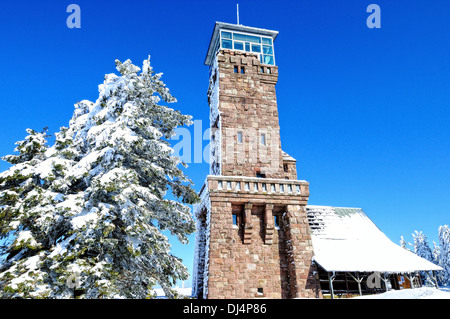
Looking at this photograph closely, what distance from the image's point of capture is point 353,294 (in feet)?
63.2

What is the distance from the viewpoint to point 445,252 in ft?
164

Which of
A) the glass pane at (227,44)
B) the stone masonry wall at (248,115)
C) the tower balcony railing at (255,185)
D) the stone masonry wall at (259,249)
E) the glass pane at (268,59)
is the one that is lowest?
the stone masonry wall at (259,249)

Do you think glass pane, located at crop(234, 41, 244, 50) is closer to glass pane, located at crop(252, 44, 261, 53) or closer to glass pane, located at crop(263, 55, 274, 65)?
glass pane, located at crop(252, 44, 261, 53)

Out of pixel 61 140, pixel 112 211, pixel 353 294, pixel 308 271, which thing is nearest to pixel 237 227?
pixel 308 271

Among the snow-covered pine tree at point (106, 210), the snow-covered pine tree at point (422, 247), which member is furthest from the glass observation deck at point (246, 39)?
the snow-covered pine tree at point (422, 247)

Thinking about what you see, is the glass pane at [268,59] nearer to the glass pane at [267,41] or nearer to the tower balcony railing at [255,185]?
the glass pane at [267,41]

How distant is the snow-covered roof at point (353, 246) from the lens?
1884 centimetres

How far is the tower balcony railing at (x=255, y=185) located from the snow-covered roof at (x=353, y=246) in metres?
3.80

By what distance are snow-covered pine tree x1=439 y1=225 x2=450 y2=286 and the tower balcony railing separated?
43.4m

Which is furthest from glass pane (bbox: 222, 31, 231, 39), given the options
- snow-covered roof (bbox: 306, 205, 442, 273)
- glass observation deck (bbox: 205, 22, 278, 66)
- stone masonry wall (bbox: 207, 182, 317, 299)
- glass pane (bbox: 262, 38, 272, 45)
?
snow-covered roof (bbox: 306, 205, 442, 273)

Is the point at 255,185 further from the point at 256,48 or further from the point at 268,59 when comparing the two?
the point at 256,48

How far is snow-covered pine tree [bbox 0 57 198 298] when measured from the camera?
8711 millimetres

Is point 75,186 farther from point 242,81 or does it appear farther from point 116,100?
point 242,81

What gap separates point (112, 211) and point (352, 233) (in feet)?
61.7
